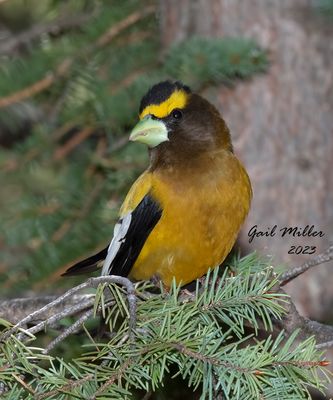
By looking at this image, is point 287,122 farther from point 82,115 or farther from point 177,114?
point 177,114

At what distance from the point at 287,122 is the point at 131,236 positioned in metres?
1.54

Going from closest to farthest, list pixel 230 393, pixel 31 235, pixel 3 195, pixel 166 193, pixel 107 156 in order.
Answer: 1. pixel 230 393
2. pixel 166 193
3. pixel 31 235
4. pixel 107 156
5. pixel 3 195

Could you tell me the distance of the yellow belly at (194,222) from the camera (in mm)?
2713

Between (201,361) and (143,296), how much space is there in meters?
0.36

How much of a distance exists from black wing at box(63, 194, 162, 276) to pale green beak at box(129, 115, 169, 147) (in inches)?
7.6

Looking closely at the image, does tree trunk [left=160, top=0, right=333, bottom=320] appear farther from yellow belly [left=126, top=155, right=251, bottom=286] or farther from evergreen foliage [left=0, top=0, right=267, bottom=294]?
yellow belly [left=126, top=155, right=251, bottom=286]

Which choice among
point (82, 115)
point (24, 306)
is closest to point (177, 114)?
point (24, 306)

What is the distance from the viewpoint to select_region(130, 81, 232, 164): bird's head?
283 centimetres

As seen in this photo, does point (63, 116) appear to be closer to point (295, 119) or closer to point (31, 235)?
point (31, 235)

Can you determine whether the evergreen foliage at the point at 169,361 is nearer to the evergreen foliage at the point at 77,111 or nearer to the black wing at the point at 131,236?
the black wing at the point at 131,236

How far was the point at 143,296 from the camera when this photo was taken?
2.17 m

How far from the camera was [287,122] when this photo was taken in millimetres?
4094

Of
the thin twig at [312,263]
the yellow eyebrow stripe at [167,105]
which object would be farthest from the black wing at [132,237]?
the thin twig at [312,263]

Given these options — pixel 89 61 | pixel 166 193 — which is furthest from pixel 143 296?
pixel 89 61
